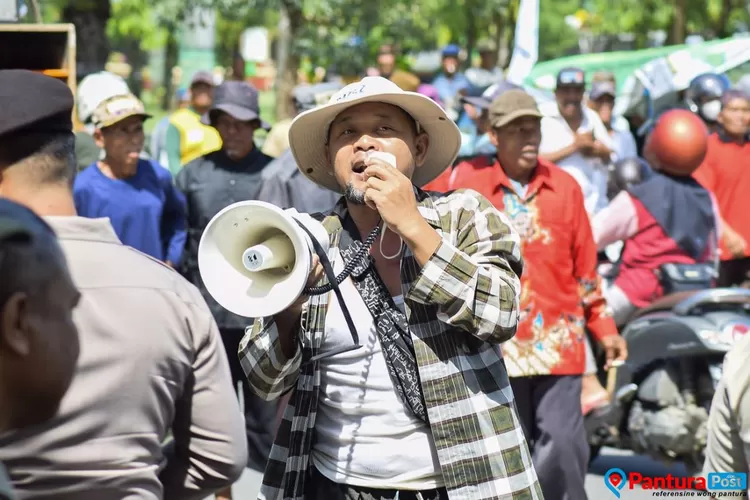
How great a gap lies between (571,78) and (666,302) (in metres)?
3.53

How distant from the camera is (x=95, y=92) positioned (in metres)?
6.86

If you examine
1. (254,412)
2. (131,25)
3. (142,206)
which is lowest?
(131,25)

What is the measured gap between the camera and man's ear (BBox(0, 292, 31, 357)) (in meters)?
2.06

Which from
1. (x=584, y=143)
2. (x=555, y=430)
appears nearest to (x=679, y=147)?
(x=584, y=143)

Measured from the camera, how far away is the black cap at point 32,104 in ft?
8.64

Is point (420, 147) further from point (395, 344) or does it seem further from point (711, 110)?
point (711, 110)

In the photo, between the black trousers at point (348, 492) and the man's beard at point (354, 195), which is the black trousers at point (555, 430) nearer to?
the black trousers at point (348, 492)

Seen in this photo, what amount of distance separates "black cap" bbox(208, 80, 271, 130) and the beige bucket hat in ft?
11.1

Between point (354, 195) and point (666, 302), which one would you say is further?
point (666, 302)

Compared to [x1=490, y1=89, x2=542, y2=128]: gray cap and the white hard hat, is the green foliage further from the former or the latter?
[x1=490, y1=89, x2=542, y2=128]: gray cap

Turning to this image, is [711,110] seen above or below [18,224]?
below

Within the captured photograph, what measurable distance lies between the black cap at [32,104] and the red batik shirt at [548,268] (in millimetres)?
3203

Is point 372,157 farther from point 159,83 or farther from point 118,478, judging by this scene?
point 159,83

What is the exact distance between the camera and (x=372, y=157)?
133 inches
